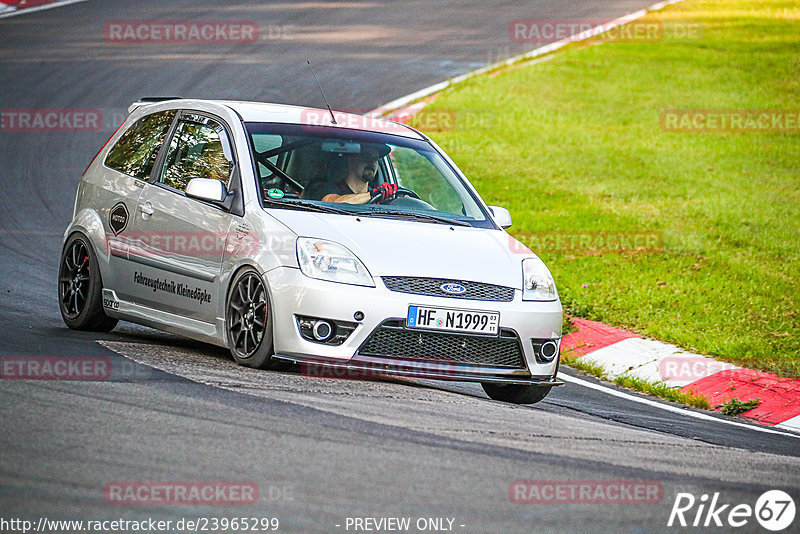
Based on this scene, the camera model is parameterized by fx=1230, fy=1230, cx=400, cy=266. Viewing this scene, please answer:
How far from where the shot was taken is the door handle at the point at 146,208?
8.30 metres

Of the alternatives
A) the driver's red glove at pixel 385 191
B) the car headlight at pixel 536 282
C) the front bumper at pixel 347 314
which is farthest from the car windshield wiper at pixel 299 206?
the car headlight at pixel 536 282

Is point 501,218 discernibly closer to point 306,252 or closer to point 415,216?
point 415,216

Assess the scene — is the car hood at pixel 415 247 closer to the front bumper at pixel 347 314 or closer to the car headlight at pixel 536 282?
the car headlight at pixel 536 282

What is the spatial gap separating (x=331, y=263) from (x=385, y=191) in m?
1.34

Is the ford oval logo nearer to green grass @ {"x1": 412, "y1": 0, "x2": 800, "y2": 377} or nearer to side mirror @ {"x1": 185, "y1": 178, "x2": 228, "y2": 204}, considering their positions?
side mirror @ {"x1": 185, "y1": 178, "x2": 228, "y2": 204}

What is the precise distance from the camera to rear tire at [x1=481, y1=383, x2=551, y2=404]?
7.77 meters

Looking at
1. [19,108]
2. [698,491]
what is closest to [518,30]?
[19,108]

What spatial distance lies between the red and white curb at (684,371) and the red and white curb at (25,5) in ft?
63.1

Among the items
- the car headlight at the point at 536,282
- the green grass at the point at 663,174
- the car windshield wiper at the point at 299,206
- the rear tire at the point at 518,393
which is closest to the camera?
the car headlight at the point at 536,282

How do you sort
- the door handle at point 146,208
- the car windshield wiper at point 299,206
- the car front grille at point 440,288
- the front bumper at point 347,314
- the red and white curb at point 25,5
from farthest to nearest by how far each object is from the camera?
the red and white curb at point 25,5
the door handle at point 146,208
the car windshield wiper at point 299,206
the car front grille at point 440,288
the front bumper at point 347,314

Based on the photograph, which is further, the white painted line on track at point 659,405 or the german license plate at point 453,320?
the white painted line on track at point 659,405

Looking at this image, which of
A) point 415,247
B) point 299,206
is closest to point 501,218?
point 415,247

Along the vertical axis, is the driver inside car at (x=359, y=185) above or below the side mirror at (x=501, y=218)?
above

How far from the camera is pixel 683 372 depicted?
9680 millimetres
